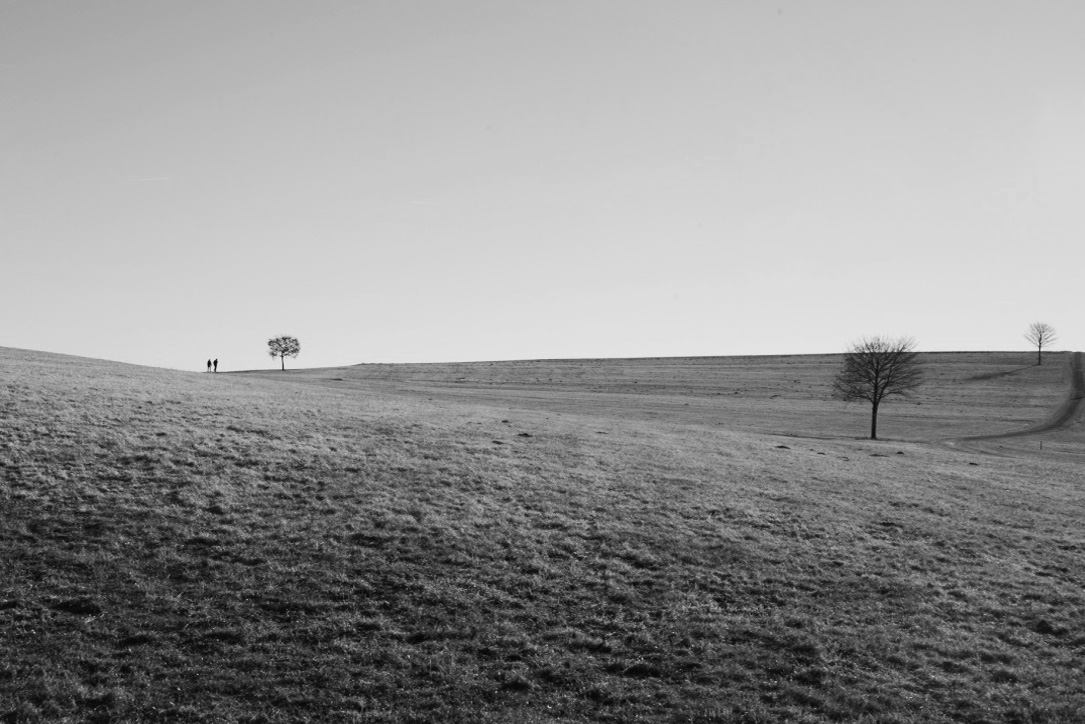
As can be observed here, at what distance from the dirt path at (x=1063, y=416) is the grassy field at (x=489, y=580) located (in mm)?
28376

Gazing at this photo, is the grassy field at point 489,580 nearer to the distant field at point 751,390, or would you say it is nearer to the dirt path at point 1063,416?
the dirt path at point 1063,416

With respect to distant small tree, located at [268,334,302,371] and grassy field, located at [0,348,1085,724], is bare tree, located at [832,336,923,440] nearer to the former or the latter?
grassy field, located at [0,348,1085,724]

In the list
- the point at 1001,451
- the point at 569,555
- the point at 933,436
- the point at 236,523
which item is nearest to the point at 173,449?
the point at 236,523

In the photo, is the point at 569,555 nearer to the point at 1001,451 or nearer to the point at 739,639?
the point at 739,639

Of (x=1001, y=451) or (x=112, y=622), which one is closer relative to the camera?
(x=112, y=622)

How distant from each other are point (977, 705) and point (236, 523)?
1740 cm

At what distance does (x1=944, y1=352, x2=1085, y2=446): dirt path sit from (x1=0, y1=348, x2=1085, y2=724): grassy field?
28.4m

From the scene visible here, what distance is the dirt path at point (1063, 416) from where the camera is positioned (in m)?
61.7

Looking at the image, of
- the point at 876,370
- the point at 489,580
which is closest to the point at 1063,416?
the point at 876,370

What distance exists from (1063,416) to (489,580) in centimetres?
8386

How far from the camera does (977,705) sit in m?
12.3

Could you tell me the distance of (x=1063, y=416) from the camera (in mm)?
77438

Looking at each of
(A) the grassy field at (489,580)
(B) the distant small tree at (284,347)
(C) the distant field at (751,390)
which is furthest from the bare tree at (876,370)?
(B) the distant small tree at (284,347)

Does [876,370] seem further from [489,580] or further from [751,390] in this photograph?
[489,580]
